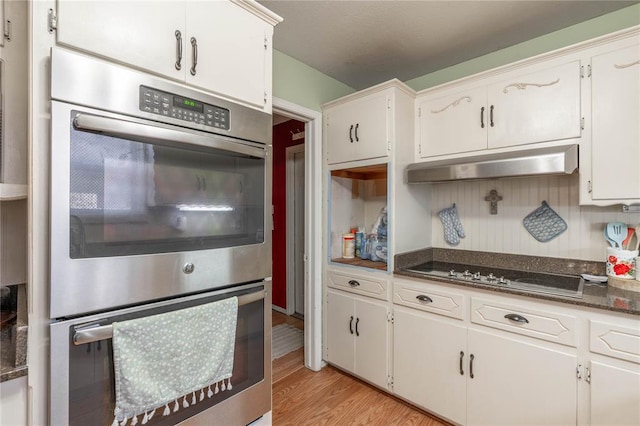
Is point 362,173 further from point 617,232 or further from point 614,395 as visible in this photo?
point 614,395

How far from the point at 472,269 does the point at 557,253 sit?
0.51 meters

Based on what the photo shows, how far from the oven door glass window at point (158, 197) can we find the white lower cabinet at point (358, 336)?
51.9 inches

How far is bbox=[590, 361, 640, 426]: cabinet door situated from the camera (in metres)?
1.28

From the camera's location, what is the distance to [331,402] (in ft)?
6.75

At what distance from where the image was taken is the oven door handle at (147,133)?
0.80m

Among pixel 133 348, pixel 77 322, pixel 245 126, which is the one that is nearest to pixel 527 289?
pixel 245 126

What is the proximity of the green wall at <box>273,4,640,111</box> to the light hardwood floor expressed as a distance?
2157 millimetres

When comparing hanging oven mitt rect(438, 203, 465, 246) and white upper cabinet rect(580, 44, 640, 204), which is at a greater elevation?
white upper cabinet rect(580, 44, 640, 204)

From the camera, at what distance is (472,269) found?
2.13 meters

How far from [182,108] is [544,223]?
221cm

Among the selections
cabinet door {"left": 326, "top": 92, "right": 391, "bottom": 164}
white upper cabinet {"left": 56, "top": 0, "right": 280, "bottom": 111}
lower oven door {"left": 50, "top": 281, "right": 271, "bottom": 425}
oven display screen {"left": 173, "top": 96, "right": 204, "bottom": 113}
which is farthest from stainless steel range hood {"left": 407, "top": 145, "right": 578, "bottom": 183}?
oven display screen {"left": 173, "top": 96, "right": 204, "bottom": 113}

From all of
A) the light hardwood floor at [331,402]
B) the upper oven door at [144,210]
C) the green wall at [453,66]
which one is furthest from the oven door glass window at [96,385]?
the green wall at [453,66]

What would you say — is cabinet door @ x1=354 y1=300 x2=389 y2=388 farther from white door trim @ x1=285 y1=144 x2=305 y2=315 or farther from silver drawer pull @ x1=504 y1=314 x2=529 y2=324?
white door trim @ x1=285 y1=144 x2=305 y2=315

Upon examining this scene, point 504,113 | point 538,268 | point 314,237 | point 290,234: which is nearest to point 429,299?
point 538,268
